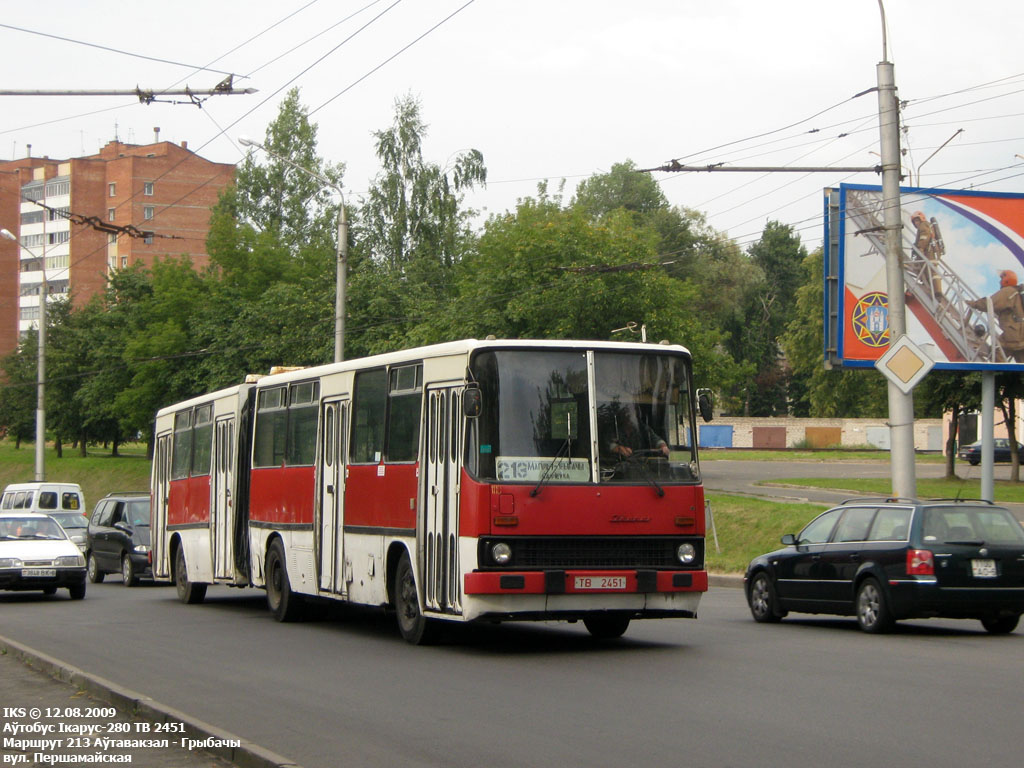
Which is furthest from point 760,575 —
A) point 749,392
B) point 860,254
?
point 749,392

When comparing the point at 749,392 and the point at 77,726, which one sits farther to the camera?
the point at 749,392

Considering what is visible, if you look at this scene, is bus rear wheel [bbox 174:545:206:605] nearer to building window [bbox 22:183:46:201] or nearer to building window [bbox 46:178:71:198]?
building window [bbox 46:178:71:198]

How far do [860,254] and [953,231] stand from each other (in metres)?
2.11

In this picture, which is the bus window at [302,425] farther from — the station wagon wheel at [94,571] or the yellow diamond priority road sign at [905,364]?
the station wagon wheel at [94,571]

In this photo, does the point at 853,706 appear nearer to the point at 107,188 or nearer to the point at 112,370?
the point at 112,370

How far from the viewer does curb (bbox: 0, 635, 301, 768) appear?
7.35 meters

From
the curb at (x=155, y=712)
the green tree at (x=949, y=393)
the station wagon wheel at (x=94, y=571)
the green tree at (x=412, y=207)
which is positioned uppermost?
the green tree at (x=412, y=207)

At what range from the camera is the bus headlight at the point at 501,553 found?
12.7 meters

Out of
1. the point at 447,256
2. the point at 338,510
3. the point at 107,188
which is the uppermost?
the point at 107,188

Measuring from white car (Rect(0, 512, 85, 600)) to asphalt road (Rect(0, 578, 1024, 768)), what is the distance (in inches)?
230

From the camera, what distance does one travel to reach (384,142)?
66.8 metres

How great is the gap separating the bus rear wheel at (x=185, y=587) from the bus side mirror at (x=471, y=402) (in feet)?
36.8

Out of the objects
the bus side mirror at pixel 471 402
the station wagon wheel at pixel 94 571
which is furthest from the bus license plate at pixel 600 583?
the station wagon wheel at pixel 94 571

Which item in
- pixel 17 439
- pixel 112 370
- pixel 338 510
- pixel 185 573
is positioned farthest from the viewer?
pixel 17 439
